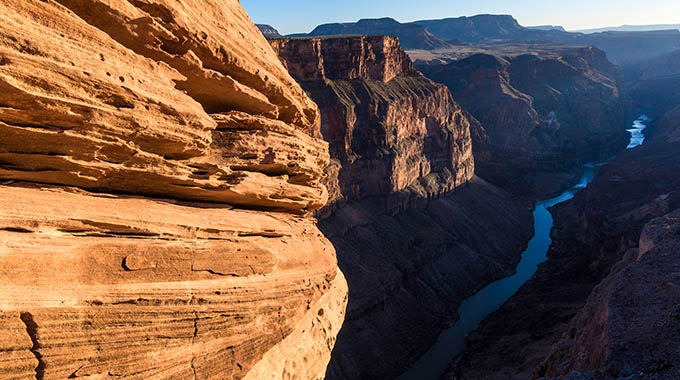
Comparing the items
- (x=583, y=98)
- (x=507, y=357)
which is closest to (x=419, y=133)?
(x=507, y=357)

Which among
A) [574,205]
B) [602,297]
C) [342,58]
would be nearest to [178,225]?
[602,297]

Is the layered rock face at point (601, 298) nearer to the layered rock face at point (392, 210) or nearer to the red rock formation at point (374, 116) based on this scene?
the layered rock face at point (392, 210)

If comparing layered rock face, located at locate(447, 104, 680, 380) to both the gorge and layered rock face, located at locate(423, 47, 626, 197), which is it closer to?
the gorge

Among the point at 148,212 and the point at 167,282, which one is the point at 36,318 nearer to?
the point at 167,282

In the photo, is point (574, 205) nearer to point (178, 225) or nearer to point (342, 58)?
point (342, 58)

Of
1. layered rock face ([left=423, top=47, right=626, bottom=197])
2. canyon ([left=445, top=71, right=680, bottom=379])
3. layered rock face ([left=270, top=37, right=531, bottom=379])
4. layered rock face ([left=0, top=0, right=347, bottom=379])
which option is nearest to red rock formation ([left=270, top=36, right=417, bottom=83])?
layered rock face ([left=270, top=37, right=531, bottom=379])

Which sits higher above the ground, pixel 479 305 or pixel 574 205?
pixel 574 205

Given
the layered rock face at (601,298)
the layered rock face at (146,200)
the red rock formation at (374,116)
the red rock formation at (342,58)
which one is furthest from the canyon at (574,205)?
the red rock formation at (342,58)
